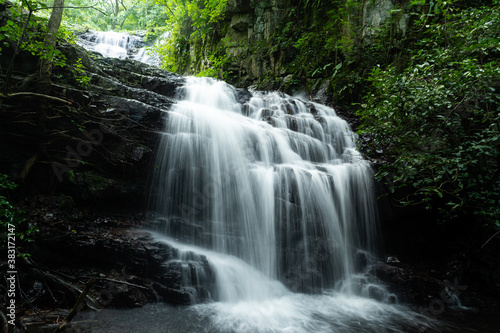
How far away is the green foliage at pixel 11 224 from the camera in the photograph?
3041 millimetres

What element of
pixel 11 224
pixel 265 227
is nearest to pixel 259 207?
pixel 265 227

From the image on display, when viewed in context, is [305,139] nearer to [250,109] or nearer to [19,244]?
[250,109]

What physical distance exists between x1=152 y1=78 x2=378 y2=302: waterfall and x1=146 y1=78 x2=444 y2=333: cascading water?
0.02m

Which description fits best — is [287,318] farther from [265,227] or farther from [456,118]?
[456,118]

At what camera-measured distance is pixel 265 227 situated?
17.5 feet

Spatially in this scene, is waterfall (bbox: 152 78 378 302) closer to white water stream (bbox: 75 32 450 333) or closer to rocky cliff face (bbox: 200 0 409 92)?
white water stream (bbox: 75 32 450 333)

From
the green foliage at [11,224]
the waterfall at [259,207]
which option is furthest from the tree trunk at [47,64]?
the waterfall at [259,207]

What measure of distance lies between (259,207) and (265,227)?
0.42 meters

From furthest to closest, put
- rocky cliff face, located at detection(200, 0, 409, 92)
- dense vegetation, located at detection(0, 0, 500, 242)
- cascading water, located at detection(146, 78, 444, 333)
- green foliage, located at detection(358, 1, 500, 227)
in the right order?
rocky cliff face, located at detection(200, 0, 409, 92)
dense vegetation, located at detection(0, 0, 500, 242)
green foliage, located at detection(358, 1, 500, 227)
cascading water, located at detection(146, 78, 444, 333)

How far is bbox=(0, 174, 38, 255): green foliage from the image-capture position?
3.04 meters

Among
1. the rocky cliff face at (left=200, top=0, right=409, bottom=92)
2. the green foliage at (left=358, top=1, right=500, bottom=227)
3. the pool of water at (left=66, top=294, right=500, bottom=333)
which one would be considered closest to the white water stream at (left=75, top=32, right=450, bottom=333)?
the pool of water at (left=66, top=294, right=500, bottom=333)

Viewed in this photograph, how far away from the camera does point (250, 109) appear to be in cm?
915

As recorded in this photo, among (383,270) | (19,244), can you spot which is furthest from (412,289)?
(19,244)

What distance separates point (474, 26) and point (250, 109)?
19.5 feet
